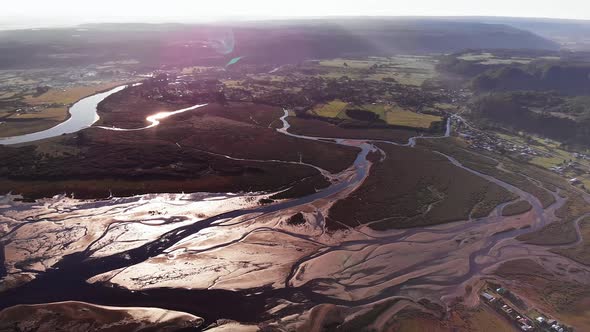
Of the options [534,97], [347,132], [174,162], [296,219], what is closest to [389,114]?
[347,132]

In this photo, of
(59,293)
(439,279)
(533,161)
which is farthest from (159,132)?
(533,161)

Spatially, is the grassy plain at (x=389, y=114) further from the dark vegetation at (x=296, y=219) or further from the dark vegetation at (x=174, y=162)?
the dark vegetation at (x=296, y=219)

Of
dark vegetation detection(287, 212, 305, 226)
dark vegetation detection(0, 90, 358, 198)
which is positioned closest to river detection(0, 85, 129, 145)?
dark vegetation detection(0, 90, 358, 198)

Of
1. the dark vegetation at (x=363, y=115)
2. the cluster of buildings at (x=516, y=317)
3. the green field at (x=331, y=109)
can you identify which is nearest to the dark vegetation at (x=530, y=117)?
the dark vegetation at (x=363, y=115)

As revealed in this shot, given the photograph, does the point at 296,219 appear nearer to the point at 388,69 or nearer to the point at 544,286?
the point at 544,286

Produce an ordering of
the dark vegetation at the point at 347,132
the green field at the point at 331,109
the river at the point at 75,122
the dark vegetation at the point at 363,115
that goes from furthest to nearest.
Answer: the green field at the point at 331,109 → the dark vegetation at the point at 363,115 → the dark vegetation at the point at 347,132 → the river at the point at 75,122

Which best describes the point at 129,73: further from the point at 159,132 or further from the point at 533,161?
the point at 533,161

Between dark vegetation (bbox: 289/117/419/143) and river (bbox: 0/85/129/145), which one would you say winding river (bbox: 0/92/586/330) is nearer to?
dark vegetation (bbox: 289/117/419/143)
